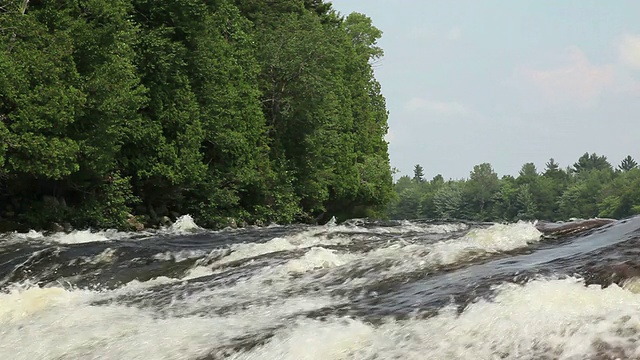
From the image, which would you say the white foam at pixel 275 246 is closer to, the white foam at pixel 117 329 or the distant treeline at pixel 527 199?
the white foam at pixel 117 329

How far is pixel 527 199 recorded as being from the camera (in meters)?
132

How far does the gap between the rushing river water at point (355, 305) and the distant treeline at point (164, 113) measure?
853 cm

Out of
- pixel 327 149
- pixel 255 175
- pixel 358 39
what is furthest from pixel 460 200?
pixel 255 175

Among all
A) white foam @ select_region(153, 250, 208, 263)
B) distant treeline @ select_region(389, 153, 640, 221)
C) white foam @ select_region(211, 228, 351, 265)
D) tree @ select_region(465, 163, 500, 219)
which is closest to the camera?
white foam @ select_region(211, 228, 351, 265)

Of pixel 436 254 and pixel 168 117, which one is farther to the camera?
pixel 168 117

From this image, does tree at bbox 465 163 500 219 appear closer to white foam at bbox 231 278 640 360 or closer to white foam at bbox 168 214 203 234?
white foam at bbox 168 214 203 234

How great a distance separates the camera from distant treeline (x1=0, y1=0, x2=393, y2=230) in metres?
19.2

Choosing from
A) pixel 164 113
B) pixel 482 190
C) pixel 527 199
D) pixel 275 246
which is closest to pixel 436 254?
pixel 275 246

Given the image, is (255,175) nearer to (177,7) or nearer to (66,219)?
(177,7)

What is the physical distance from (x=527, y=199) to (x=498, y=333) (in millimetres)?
130885

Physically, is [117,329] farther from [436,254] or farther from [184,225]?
[184,225]

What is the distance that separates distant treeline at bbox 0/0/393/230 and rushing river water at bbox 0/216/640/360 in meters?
8.53

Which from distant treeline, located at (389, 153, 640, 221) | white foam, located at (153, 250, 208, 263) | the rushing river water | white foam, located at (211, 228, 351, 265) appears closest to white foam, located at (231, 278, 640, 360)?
the rushing river water

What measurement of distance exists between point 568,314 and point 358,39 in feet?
183
